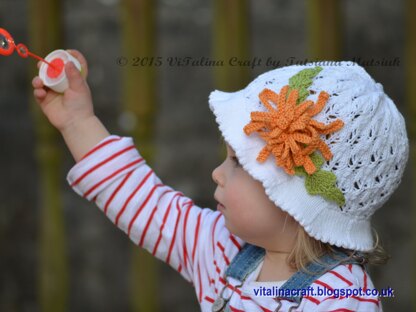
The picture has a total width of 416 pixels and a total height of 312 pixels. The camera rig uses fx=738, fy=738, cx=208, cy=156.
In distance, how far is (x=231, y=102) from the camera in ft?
4.17

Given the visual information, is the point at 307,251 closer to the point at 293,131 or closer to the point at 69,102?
the point at 293,131

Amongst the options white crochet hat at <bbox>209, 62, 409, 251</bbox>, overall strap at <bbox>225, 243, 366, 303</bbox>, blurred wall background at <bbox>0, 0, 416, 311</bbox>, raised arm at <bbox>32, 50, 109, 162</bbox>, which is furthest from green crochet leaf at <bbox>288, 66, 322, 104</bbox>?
blurred wall background at <bbox>0, 0, 416, 311</bbox>

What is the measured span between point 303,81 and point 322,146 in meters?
0.12

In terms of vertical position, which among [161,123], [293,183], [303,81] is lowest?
[161,123]

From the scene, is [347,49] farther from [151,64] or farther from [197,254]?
[197,254]

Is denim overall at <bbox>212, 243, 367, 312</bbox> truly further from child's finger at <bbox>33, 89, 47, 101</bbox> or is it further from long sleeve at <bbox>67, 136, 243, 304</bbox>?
child's finger at <bbox>33, 89, 47, 101</bbox>

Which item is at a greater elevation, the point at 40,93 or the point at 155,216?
the point at 40,93

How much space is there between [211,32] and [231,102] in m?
1.03

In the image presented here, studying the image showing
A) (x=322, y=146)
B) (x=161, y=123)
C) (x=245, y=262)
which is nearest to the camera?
(x=322, y=146)

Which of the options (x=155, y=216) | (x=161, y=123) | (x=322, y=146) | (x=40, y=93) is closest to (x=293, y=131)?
(x=322, y=146)

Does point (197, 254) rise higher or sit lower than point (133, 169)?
lower

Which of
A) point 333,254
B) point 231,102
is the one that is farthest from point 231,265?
point 231,102

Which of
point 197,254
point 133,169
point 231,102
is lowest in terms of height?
point 197,254

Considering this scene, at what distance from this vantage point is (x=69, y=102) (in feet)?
4.49
